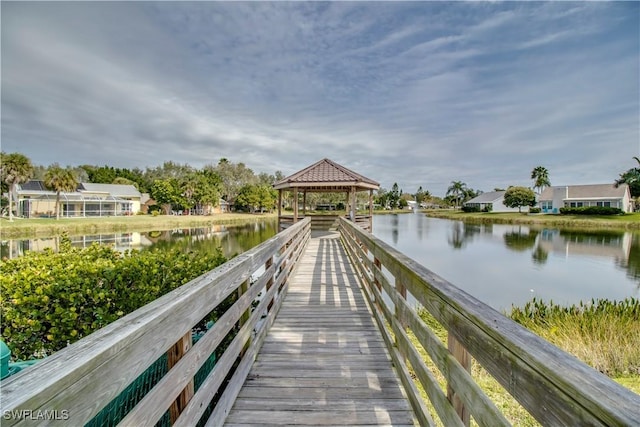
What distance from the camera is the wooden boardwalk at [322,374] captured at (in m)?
2.09

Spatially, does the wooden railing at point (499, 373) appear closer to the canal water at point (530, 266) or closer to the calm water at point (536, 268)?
the canal water at point (530, 266)

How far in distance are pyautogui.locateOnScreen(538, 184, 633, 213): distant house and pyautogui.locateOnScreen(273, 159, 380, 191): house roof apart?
170 feet

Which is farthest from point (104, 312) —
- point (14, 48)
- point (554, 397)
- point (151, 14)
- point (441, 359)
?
point (14, 48)

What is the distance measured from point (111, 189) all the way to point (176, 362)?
189 ft

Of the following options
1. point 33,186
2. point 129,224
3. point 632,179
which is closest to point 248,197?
point 129,224

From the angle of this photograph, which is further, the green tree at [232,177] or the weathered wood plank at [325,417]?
the green tree at [232,177]

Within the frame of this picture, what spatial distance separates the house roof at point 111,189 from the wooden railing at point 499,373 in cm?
5538

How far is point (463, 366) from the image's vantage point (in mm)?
1389

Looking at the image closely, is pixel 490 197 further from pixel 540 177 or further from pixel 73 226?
pixel 73 226

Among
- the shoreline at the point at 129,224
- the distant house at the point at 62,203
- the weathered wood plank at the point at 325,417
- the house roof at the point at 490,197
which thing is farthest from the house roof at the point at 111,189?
the house roof at the point at 490,197

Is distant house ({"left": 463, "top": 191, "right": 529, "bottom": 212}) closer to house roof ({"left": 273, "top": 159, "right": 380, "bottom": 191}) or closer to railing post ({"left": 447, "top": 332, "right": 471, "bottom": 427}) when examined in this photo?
house roof ({"left": 273, "top": 159, "right": 380, "bottom": 191})

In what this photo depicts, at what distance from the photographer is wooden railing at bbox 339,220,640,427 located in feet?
2.24

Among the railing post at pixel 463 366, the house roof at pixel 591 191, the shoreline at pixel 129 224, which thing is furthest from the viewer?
the house roof at pixel 591 191

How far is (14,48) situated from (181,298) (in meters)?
15.2
